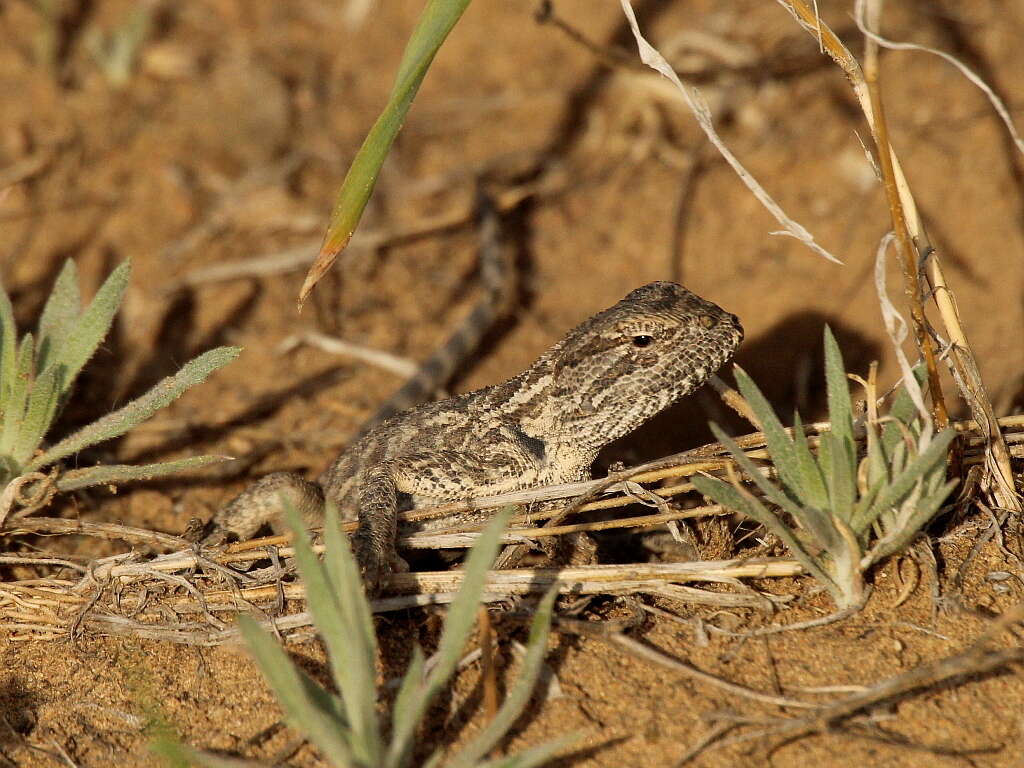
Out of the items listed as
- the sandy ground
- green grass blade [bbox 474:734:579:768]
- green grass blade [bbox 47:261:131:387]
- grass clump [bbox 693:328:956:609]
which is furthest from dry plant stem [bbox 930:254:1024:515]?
green grass blade [bbox 47:261:131:387]

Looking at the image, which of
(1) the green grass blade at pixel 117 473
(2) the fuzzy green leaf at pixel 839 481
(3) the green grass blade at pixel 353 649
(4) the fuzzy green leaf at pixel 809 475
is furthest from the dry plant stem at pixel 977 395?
(1) the green grass blade at pixel 117 473

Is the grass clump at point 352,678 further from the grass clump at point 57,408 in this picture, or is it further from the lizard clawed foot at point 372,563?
the grass clump at point 57,408

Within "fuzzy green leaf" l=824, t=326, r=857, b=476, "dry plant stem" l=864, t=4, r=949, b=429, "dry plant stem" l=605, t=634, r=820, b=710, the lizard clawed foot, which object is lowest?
Result: "dry plant stem" l=605, t=634, r=820, b=710

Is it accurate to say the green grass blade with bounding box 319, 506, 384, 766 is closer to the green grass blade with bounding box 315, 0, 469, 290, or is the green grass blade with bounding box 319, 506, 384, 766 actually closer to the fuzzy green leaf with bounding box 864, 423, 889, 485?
the green grass blade with bounding box 315, 0, 469, 290

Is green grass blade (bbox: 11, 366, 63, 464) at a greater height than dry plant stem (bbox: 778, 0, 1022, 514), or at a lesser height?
lesser

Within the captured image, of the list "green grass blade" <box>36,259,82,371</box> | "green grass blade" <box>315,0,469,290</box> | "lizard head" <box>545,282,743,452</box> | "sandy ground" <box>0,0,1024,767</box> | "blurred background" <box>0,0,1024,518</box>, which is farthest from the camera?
"blurred background" <box>0,0,1024,518</box>

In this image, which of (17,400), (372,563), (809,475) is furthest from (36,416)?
(809,475)

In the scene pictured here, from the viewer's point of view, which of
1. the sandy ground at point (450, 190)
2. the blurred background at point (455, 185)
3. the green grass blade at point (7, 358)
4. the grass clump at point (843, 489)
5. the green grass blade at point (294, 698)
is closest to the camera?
the green grass blade at point (294, 698)
